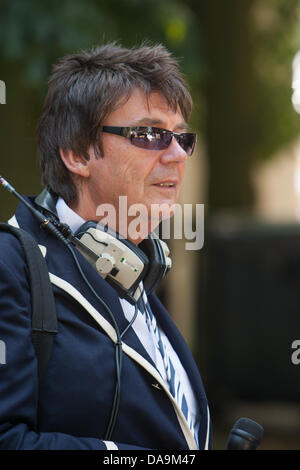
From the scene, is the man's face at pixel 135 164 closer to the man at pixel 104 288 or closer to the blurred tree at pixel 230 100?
the man at pixel 104 288

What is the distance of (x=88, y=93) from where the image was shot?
7.59 feet

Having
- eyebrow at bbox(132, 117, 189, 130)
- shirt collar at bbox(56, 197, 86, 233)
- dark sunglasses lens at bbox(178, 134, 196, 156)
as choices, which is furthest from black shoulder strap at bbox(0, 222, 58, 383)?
dark sunglasses lens at bbox(178, 134, 196, 156)

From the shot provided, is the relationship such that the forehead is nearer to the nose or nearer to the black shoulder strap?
the nose

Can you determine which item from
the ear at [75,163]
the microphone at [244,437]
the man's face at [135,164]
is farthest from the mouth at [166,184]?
the microphone at [244,437]

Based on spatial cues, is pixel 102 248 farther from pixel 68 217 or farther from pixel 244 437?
pixel 244 437

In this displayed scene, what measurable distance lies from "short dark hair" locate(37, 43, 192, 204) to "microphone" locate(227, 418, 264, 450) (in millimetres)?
858

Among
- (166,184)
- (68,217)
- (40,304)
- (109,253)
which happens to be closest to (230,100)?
(166,184)

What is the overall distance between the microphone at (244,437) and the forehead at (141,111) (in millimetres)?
909

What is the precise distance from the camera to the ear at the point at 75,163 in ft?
7.79

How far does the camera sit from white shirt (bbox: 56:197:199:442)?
223cm

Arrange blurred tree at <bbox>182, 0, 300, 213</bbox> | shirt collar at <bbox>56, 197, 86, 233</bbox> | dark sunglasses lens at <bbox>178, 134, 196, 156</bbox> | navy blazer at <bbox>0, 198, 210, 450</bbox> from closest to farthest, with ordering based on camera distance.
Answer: navy blazer at <bbox>0, 198, 210, 450</bbox> → shirt collar at <bbox>56, 197, 86, 233</bbox> → dark sunglasses lens at <bbox>178, 134, 196, 156</bbox> → blurred tree at <bbox>182, 0, 300, 213</bbox>

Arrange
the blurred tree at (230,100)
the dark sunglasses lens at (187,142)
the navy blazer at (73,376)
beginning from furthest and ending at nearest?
the blurred tree at (230,100) → the dark sunglasses lens at (187,142) → the navy blazer at (73,376)

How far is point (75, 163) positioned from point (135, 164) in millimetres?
178

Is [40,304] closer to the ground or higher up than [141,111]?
closer to the ground
